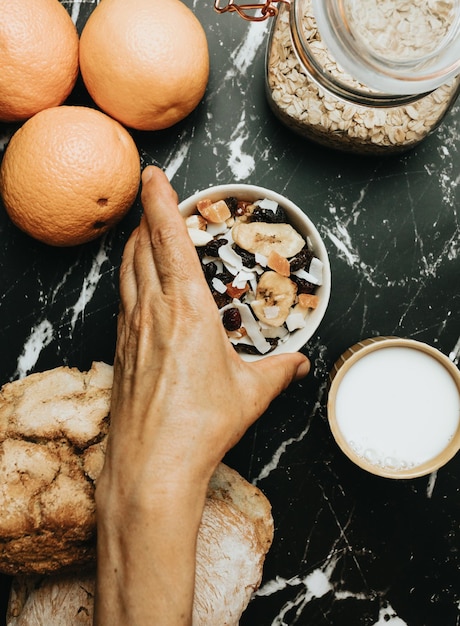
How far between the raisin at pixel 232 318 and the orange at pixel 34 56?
→ 46cm

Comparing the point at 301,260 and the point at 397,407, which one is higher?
the point at 301,260

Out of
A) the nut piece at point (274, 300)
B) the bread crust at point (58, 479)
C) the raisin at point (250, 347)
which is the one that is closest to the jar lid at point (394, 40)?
the nut piece at point (274, 300)

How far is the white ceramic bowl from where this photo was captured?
973 mm

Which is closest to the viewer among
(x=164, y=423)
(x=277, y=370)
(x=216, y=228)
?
(x=164, y=423)

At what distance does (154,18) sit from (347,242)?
0.52 meters

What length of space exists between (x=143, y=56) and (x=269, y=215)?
0.32 metres

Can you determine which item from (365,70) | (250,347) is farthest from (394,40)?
(250,347)

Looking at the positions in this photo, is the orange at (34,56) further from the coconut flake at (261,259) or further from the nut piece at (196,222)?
the coconut flake at (261,259)

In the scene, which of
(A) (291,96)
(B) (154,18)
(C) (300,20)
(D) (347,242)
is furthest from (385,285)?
(B) (154,18)

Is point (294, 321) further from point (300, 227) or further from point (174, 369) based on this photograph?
point (174, 369)

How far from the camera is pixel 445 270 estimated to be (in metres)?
1.13

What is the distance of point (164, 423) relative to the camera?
0.79 m

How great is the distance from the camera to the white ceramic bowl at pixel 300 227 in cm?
97

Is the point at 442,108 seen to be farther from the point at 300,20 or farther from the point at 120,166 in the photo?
the point at 120,166
